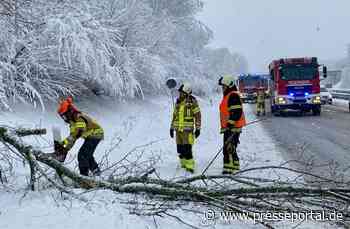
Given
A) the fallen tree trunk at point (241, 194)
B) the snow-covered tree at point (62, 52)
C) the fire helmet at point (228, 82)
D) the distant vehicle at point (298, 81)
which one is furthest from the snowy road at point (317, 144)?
the snow-covered tree at point (62, 52)

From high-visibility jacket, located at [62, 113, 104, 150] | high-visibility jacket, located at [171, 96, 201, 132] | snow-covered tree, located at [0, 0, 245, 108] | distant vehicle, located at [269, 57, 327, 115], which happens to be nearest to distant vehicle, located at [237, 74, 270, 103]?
distant vehicle, located at [269, 57, 327, 115]

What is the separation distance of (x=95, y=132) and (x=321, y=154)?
5.70 metres

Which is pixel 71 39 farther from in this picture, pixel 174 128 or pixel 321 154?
pixel 321 154

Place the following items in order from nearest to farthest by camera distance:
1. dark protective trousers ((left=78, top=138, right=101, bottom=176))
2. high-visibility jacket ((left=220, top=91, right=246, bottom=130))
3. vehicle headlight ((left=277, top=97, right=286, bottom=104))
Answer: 1. dark protective trousers ((left=78, top=138, right=101, bottom=176))
2. high-visibility jacket ((left=220, top=91, right=246, bottom=130))
3. vehicle headlight ((left=277, top=97, right=286, bottom=104))

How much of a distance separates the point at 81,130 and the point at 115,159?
292 centimetres

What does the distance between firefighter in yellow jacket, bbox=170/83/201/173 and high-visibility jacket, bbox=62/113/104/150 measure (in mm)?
1724

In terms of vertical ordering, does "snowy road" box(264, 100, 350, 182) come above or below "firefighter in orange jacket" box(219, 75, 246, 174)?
below

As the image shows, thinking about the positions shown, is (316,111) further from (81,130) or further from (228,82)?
(81,130)

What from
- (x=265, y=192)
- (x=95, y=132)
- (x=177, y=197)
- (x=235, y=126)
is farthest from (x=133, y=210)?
(x=235, y=126)

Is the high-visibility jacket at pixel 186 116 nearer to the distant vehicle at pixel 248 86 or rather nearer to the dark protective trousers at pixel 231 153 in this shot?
the dark protective trousers at pixel 231 153

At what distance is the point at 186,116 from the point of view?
8.66 m

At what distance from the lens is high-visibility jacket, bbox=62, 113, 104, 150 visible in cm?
676

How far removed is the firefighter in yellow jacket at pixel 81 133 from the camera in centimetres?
684

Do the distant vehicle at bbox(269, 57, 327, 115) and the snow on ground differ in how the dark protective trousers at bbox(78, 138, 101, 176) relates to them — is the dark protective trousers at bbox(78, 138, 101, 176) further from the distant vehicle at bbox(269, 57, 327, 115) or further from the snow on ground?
the distant vehicle at bbox(269, 57, 327, 115)
